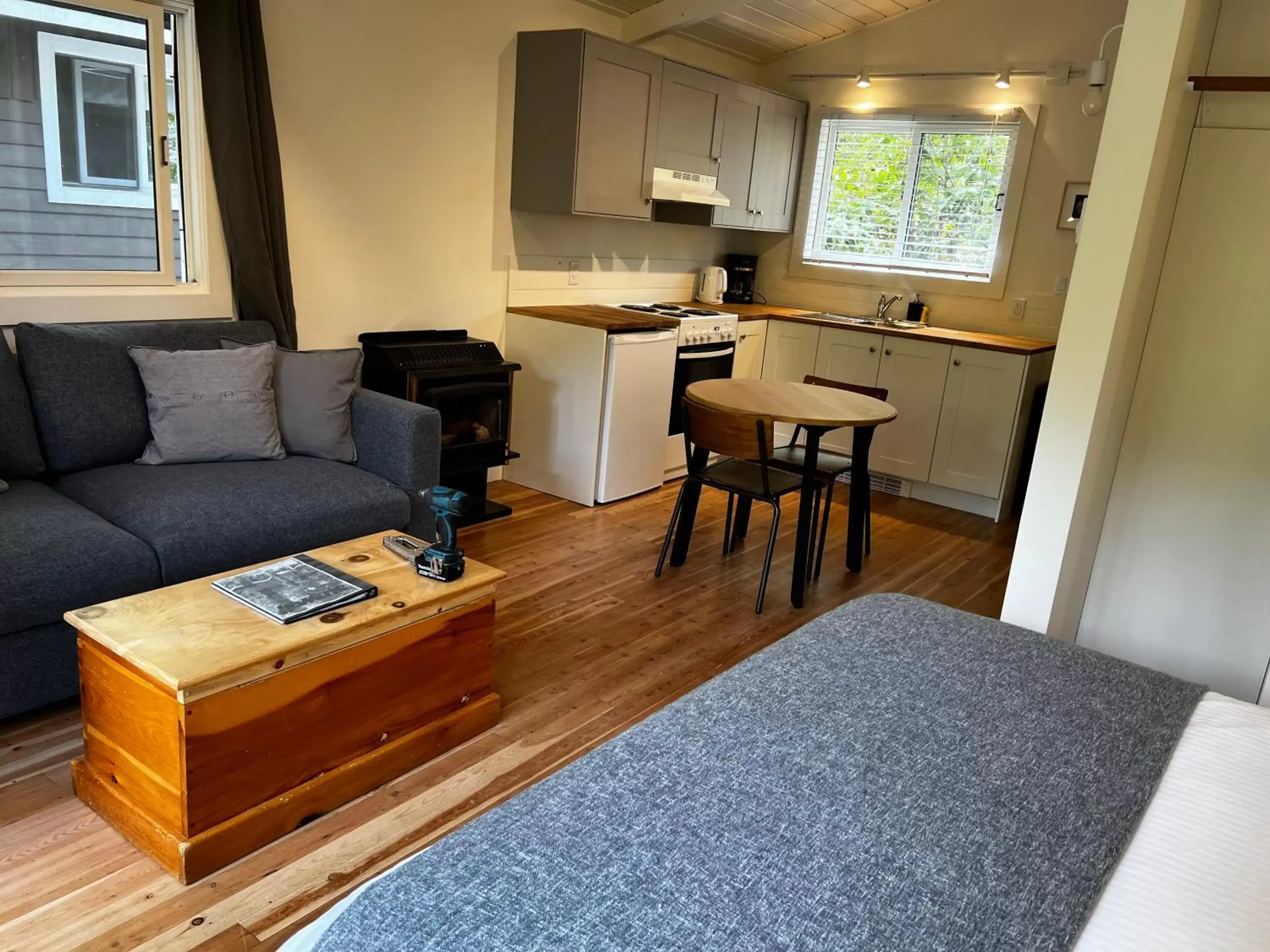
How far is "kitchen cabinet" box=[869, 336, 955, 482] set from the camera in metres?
5.02

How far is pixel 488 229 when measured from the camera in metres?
4.52

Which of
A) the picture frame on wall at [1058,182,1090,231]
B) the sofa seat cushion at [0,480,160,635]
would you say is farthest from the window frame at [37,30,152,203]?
the picture frame on wall at [1058,182,1090,231]

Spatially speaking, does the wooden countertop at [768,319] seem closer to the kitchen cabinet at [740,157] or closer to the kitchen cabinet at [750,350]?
the kitchen cabinet at [750,350]

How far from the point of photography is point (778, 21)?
536 cm

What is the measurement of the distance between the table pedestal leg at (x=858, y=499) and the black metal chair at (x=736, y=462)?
1.14 feet

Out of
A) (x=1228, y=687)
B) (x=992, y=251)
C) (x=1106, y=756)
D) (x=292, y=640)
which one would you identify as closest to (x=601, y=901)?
(x=1106, y=756)

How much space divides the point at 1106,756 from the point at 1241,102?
78.7 inches

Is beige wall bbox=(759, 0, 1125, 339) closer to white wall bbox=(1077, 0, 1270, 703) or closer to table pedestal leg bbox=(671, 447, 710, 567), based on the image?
white wall bbox=(1077, 0, 1270, 703)

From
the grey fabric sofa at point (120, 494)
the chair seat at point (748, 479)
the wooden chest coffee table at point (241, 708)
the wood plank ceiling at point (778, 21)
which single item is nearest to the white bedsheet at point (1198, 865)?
the wooden chest coffee table at point (241, 708)

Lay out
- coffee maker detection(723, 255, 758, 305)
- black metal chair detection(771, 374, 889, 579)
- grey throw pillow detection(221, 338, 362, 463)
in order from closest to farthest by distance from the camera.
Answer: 1. grey throw pillow detection(221, 338, 362, 463)
2. black metal chair detection(771, 374, 889, 579)
3. coffee maker detection(723, 255, 758, 305)

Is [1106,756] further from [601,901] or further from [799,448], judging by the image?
[799,448]

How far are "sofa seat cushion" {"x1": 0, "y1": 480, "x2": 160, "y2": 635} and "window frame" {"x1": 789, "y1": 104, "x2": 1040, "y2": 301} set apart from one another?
4624 mm

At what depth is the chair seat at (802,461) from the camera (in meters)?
3.78

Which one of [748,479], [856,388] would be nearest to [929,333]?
[856,388]
